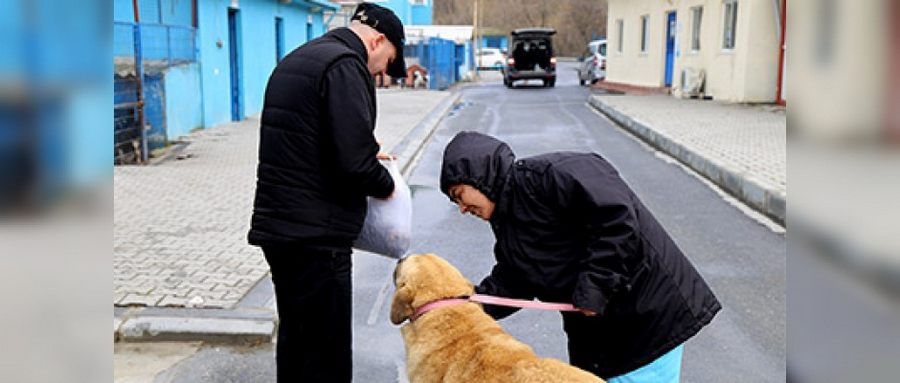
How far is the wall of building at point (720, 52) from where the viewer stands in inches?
764

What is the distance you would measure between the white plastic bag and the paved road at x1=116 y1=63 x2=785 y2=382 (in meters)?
1.29

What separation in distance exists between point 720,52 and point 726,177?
486 inches

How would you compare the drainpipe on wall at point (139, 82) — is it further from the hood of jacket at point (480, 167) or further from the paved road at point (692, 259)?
the hood of jacket at point (480, 167)

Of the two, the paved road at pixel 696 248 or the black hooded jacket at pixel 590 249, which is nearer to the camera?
the black hooded jacket at pixel 590 249

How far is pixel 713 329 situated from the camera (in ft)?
16.2

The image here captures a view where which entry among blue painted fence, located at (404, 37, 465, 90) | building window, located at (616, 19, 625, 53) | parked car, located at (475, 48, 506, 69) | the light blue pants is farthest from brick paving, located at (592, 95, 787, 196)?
parked car, located at (475, 48, 506, 69)

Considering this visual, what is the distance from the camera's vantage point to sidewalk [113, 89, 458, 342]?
4746mm

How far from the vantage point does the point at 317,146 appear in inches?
112

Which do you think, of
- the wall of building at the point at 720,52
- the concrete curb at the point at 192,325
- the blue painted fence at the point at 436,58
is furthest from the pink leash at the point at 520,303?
the blue painted fence at the point at 436,58

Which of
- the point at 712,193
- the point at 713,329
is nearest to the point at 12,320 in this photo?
the point at 713,329

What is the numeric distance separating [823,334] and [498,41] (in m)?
81.2

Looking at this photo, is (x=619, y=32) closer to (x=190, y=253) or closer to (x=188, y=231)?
(x=188, y=231)

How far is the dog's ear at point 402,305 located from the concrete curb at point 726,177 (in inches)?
120

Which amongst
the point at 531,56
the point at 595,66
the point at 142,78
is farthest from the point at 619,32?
the point at 142,78
